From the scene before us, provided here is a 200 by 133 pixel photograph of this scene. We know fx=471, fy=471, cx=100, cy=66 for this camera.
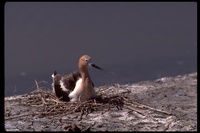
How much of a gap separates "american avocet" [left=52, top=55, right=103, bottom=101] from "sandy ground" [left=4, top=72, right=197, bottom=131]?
0.16 metres

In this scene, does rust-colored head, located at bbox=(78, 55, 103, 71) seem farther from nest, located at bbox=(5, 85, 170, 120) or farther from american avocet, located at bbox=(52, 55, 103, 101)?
nest, located at bbox=(5, 85, 170, 120)

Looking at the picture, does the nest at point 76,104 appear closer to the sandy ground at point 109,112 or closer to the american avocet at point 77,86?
the sandy ground at point 109,112

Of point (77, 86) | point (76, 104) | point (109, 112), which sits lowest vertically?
point (109, 112)

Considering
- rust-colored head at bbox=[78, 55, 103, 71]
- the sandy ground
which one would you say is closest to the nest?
the sandy ground

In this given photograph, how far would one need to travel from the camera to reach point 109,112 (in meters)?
7.62

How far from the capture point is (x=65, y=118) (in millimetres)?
7207

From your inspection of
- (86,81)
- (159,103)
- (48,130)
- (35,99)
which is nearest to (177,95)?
(159,103)

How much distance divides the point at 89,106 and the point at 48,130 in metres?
1.15

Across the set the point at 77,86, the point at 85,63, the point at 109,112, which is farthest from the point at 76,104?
the point at 85,63

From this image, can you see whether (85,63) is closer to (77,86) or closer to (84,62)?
(84,62)

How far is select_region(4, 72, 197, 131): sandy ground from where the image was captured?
696 centimetres

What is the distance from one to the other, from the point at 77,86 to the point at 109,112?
717 mm

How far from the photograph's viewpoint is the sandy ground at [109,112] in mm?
6957

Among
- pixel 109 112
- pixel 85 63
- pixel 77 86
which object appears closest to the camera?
pixel 109 112
